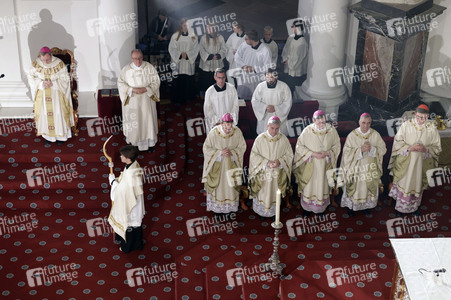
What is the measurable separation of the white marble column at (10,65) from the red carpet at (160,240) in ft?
2.08

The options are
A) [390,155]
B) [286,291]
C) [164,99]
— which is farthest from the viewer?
[164,99]

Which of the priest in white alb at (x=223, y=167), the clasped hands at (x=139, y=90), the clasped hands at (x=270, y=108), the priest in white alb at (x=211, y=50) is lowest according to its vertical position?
the priest in white alb at (x=223, y=167)

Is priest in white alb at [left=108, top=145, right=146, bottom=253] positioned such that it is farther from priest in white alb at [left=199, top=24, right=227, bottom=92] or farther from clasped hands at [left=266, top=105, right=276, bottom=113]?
priest in white alb at [left=199, top=24, right=227, bottom=92]

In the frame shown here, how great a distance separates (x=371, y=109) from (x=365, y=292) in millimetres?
4352

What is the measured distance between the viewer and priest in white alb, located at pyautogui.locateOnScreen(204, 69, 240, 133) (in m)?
12.1

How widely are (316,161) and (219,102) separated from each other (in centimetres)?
180

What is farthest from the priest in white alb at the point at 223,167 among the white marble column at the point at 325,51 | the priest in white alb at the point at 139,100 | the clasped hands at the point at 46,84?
the white marble column at the point at 325,51

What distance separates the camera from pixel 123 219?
10.7m

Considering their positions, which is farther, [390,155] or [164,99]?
[164,99]

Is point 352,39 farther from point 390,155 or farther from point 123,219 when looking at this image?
point 123,219

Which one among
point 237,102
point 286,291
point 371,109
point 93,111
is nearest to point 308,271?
point 286,291

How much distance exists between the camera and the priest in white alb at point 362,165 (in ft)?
37.1

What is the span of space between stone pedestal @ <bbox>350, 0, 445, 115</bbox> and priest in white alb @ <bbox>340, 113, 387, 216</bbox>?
73.5 inches

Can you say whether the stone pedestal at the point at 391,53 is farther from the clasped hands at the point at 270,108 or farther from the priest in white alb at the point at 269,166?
the priest in white alb at the point at 269,166
